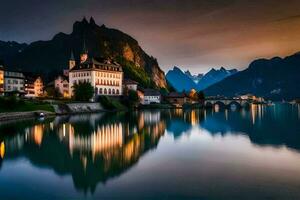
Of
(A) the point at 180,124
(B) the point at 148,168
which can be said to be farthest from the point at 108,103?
(B) the point at 148,168

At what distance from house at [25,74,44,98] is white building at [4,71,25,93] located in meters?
8.80

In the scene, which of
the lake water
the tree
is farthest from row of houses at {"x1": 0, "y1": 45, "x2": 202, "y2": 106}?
the lake water

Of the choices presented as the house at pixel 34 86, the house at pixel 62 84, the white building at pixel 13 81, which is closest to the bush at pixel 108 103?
the house at pixel 62 84

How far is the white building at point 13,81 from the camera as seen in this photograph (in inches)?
4476

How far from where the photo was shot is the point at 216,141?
129 ft

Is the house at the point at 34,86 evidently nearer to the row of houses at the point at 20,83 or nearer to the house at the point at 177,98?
the row of houses at the point at 20,83

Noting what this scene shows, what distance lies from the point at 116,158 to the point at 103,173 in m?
5.03

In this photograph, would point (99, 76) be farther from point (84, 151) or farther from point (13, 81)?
point (84, 151)

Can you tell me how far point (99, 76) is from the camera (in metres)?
120

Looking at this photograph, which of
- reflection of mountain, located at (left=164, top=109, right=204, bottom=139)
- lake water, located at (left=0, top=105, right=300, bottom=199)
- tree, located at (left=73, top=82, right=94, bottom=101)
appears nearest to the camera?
lake water, located at (left=0, top=105, right=300, bottom=199)

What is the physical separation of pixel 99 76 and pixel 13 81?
27.4m

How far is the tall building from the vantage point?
118 meters

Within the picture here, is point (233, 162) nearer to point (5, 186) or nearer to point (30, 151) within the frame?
point (5, 186)

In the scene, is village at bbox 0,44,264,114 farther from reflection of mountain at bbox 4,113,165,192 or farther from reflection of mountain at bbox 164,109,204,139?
reflection of mountain at bbox 4,113,165,192
